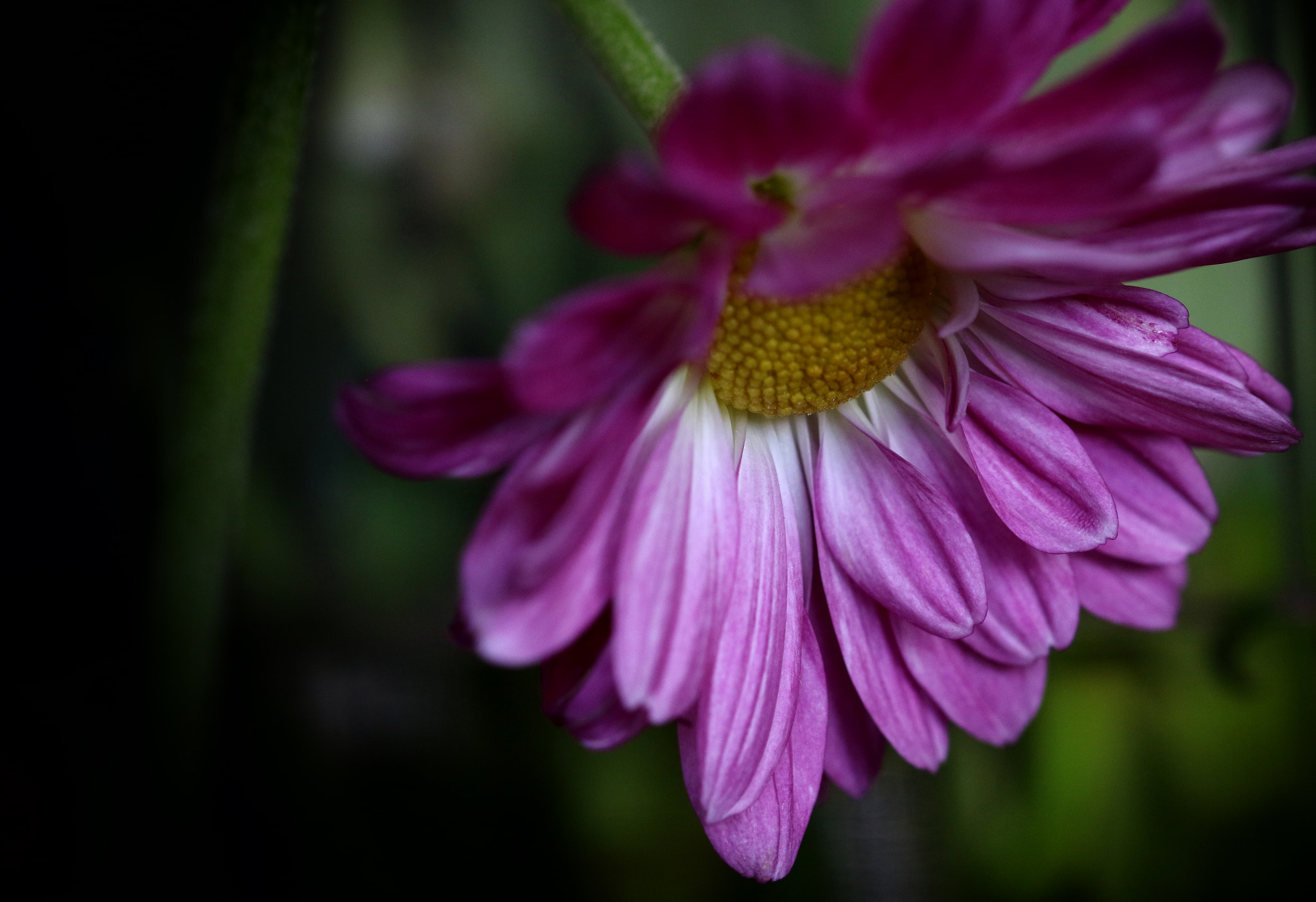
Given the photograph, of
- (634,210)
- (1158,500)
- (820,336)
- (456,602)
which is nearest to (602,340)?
(634,210)

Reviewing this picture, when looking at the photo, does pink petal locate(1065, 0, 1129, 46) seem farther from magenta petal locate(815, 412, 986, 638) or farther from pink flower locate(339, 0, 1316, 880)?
magenta petal locate(815, 412, 986, 638)

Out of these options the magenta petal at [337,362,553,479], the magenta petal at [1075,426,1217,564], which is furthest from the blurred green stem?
the magenta petal at [1075,426,1217,564]

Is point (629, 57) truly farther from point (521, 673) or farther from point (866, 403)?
point (521, 673)

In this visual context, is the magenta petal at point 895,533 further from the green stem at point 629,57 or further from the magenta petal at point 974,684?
the green stem at point 629,57

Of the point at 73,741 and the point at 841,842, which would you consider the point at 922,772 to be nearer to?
the point at 841,842

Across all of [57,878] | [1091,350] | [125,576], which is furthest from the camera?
[125,576]

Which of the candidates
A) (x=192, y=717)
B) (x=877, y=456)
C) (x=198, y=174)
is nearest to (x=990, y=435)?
(x=877, y=456)
